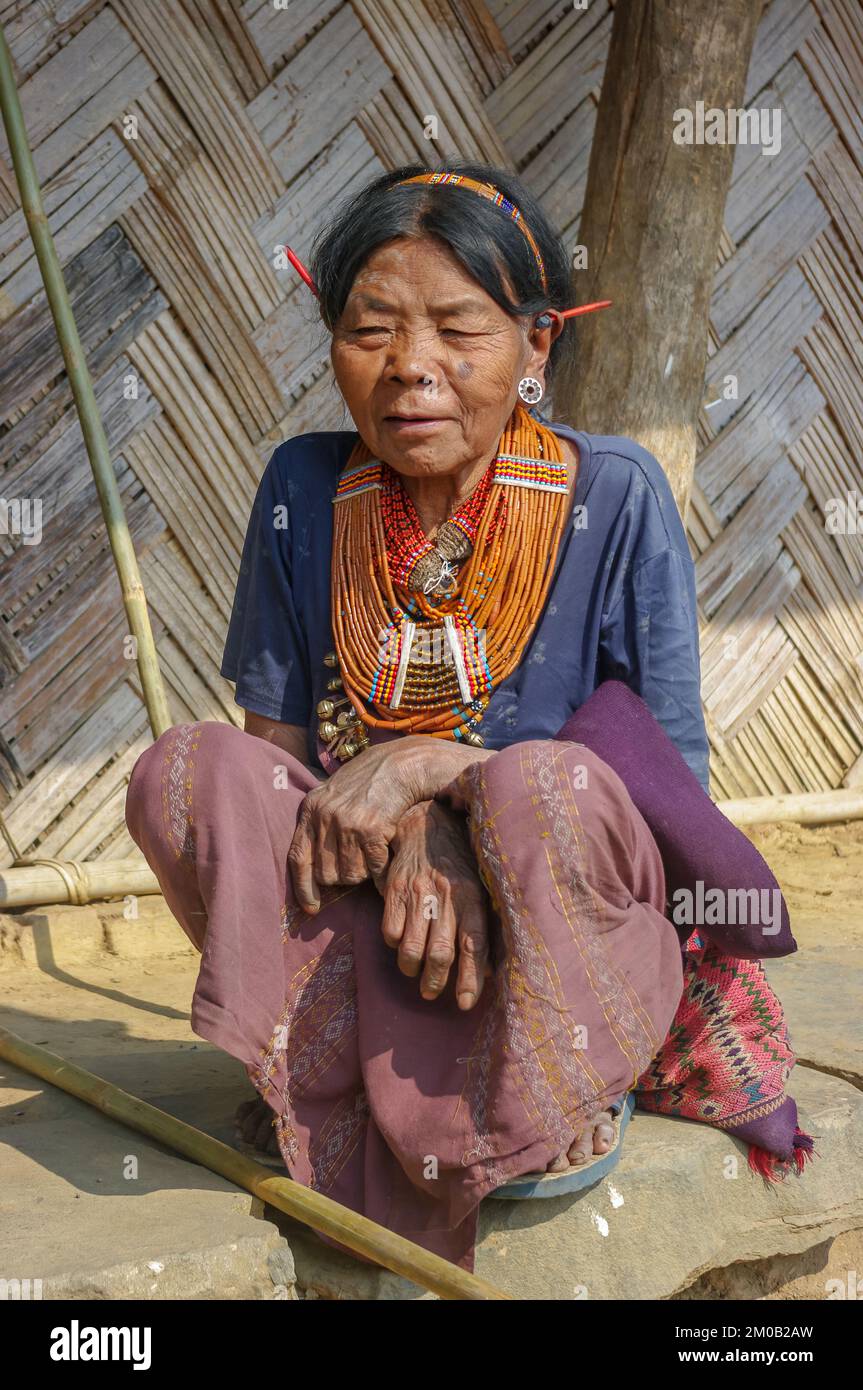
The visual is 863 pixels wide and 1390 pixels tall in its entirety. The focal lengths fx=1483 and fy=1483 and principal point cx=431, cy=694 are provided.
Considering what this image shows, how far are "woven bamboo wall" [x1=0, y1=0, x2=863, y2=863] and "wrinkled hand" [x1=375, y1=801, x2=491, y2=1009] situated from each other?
2.29 metres

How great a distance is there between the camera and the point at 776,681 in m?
5.52

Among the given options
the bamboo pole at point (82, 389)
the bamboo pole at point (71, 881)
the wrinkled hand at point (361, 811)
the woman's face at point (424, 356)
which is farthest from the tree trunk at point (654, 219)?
the wrinkled hand at point (361, 811)

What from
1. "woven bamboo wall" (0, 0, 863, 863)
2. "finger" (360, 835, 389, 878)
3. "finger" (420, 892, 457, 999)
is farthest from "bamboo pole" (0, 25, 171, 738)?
"finger" (420, 892, 457, 999)

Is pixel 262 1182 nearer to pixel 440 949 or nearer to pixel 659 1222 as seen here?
pixel 440 949

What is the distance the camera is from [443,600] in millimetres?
2611

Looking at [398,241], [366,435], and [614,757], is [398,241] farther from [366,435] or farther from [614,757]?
[614,757]

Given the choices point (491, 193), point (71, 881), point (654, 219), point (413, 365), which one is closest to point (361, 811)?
point (413, 365)

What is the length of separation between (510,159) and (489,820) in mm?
3161

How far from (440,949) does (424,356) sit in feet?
3.18

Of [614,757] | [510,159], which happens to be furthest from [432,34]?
[614,757]

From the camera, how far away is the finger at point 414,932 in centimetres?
222

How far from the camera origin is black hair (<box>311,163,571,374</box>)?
2.45 metres

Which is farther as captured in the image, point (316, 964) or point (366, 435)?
point (366, 435)

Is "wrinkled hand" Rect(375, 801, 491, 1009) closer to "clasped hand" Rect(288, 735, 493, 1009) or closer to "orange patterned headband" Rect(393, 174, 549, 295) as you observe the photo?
"clasped hand" Rect(288, 735, 493, 1009)
